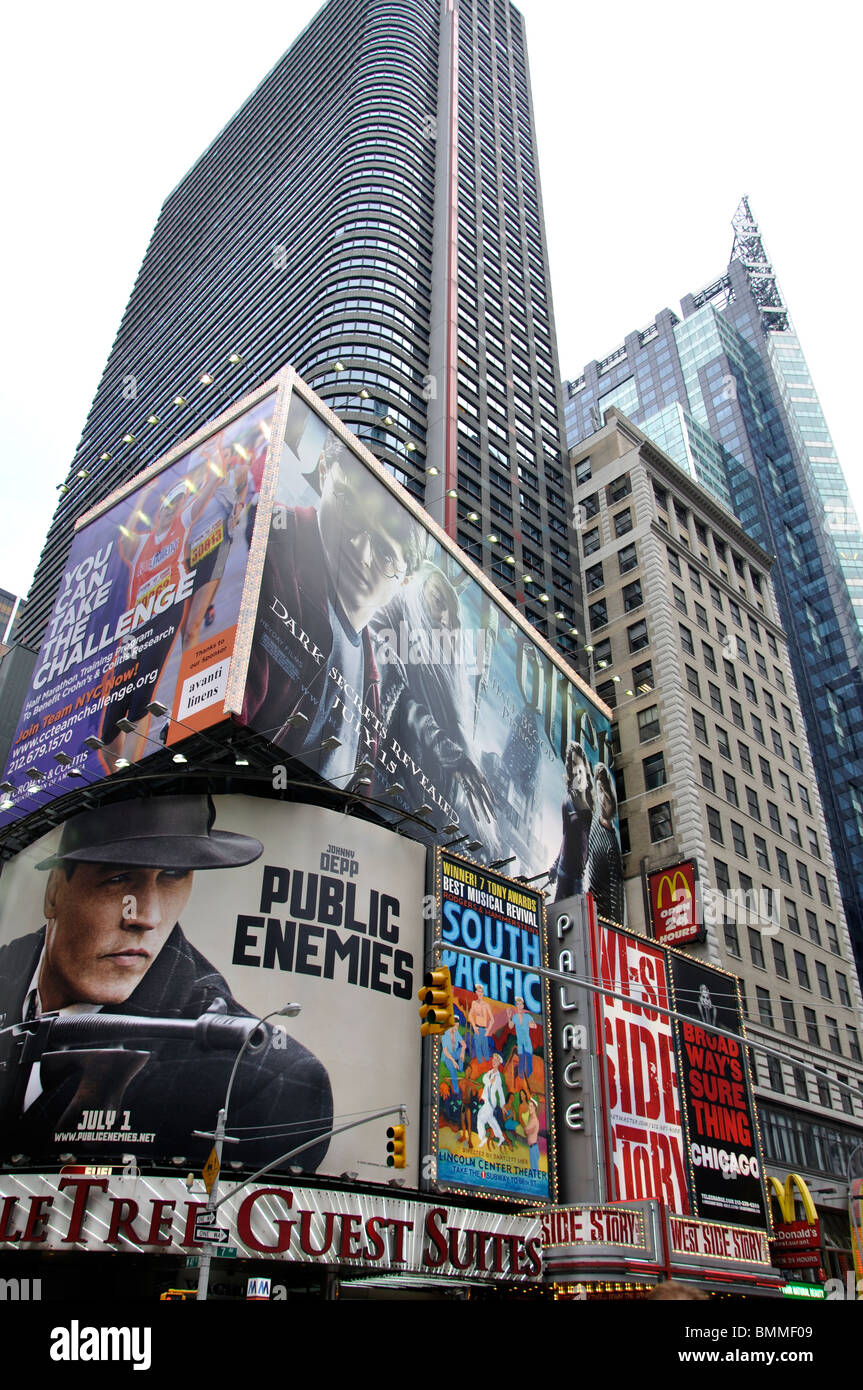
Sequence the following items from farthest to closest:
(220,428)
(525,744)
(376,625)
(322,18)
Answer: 1. (322,18)
2. (525,744)
3. (220,428)
4. (376,625)

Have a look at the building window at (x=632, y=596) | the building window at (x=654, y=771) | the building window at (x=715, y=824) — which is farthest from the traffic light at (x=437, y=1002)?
the building window at (x=632, y=596)

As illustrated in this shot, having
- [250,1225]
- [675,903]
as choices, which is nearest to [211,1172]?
[250,1225]

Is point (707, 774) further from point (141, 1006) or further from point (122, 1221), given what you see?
point (122, 1221)

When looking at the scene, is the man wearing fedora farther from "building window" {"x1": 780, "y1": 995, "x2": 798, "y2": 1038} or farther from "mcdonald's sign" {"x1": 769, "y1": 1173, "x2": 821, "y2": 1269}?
"building window" {"x1": 780, "y1": 995, "x2": 798, "y2": 1038}

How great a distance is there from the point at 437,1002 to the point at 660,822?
53.6 metres

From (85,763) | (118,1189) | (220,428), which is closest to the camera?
(118,1189)

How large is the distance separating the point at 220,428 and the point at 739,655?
167ft

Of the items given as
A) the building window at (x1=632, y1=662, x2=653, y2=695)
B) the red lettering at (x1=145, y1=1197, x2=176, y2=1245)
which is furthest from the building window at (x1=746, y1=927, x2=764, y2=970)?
the red lettering at (x1=145, y1=1197, x2=176, y2=1245)

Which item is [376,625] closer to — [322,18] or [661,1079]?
[661,1079]

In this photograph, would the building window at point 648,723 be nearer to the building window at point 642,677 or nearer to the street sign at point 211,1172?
the building window at point 642,677

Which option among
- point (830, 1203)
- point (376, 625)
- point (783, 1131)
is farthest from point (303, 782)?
point (830, 1203)

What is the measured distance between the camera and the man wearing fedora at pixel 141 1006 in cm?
3256

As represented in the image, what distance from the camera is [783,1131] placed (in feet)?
191

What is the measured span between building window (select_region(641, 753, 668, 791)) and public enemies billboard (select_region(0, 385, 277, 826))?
38.0 meters
